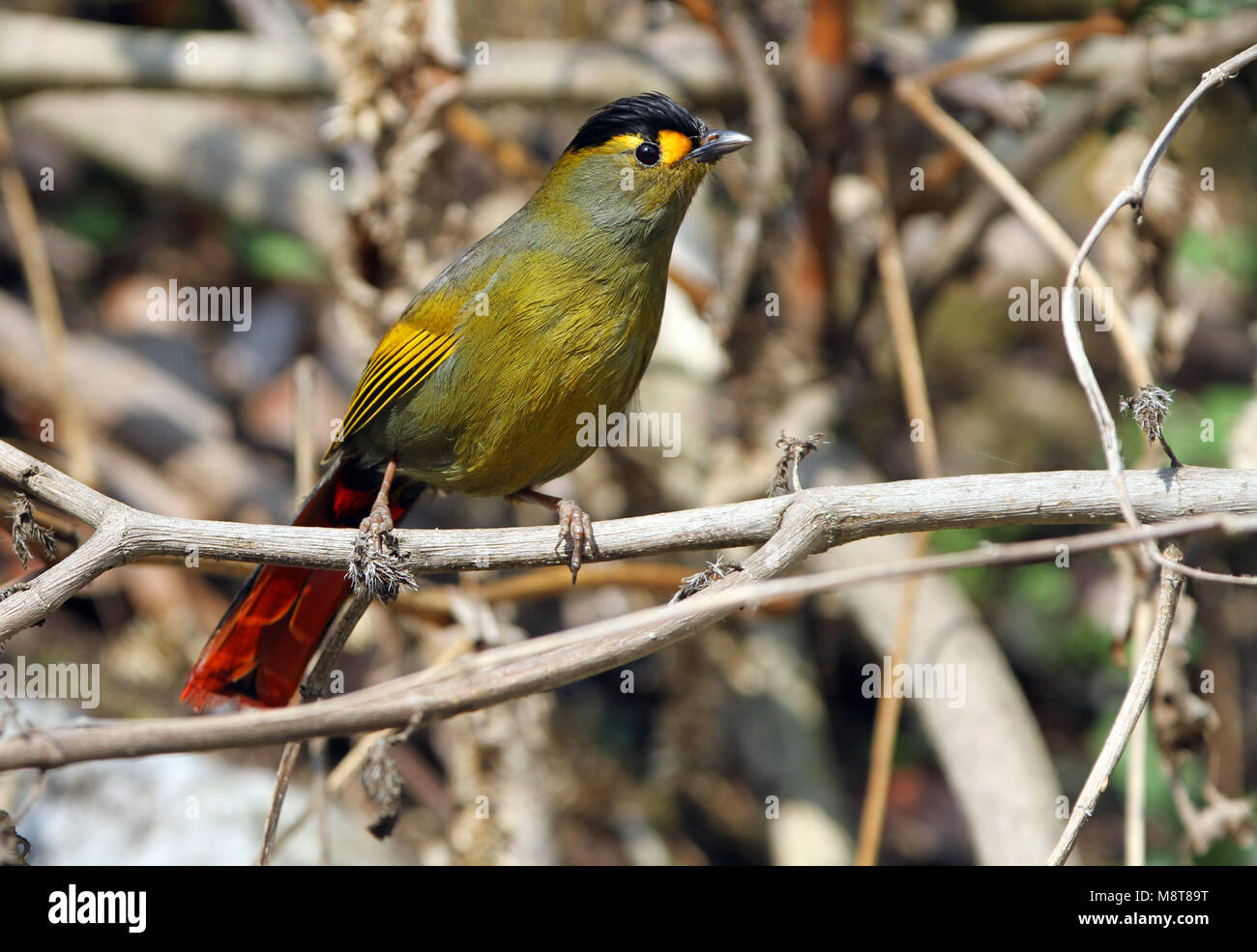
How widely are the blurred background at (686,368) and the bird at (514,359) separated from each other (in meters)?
0.44

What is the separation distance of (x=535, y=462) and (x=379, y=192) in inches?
53.7

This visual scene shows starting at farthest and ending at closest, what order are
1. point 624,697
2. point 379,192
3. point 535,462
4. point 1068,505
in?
point 624,697 < point 379,192 < point 535,462 < point 1068,505

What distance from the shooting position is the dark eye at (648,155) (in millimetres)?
3080

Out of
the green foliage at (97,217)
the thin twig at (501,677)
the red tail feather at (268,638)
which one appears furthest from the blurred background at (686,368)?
the thin twig at (501,677)

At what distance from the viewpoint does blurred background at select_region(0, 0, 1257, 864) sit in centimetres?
389

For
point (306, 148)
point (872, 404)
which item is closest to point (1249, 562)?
point (872, 404)

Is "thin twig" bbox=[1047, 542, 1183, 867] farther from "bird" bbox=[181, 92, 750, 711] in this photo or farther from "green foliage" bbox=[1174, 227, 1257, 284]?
"green foliage" bbox=[1174, 227, 1257, 284]

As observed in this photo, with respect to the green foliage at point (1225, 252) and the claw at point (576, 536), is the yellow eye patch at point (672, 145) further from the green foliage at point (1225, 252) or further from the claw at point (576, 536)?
the green foliage at point (1225, 252)

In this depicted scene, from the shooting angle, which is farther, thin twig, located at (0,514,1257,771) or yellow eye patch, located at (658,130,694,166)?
yellow eye patch, located at (658,130,694,166)

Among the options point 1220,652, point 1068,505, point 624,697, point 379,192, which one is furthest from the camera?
point 624,697

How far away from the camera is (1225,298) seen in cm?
582

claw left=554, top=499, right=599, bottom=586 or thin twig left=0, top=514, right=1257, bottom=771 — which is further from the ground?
claw left=554, top=499, right=599, bottom=586

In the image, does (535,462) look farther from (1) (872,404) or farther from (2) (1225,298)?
(2) (1225,298)

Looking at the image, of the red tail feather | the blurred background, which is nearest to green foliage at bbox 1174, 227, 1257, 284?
the blurred background
